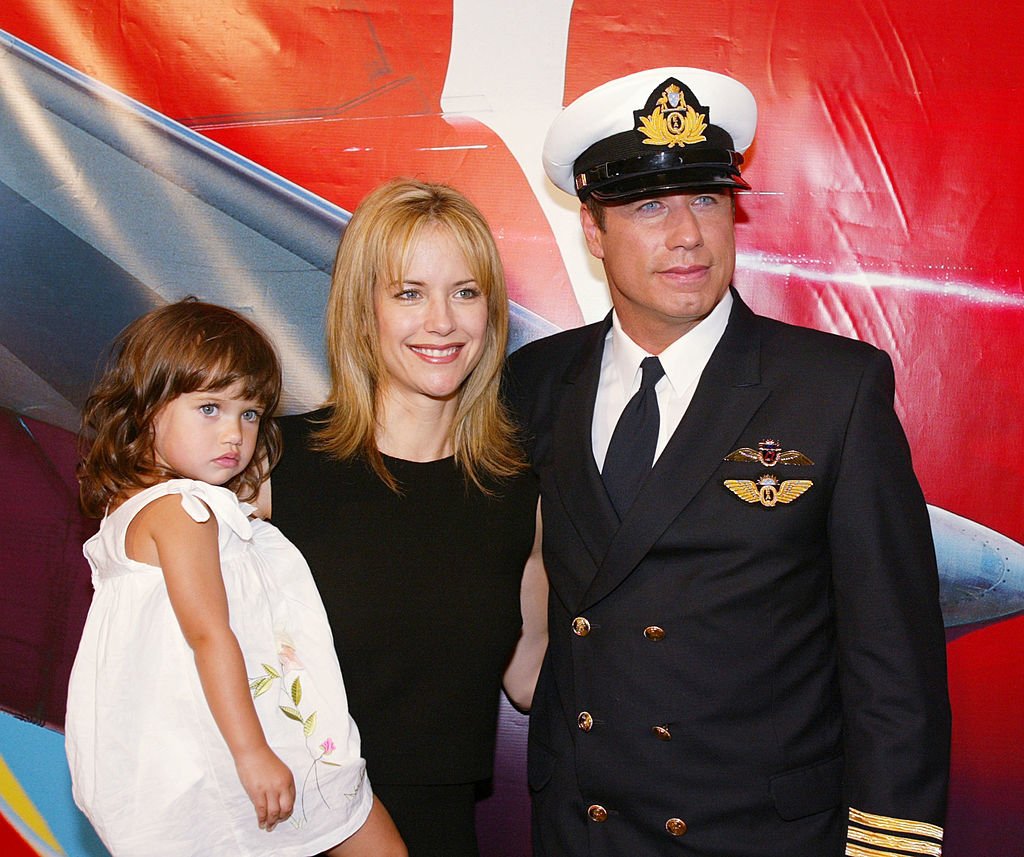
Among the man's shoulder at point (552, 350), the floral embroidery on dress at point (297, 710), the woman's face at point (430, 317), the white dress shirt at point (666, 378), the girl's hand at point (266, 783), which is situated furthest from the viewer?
the man's shoulder at point (552, 350)

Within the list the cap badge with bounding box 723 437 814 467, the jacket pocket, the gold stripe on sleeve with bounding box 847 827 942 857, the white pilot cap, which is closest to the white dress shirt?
Answer: the cap badge with bounding box 723 437 814 467

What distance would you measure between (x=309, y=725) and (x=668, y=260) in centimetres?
98

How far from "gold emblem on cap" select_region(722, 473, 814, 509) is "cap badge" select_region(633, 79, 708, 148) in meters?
0.62

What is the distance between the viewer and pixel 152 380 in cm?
170

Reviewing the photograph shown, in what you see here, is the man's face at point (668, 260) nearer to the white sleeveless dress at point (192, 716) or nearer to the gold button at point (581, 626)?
the gold button at point (581, 626)

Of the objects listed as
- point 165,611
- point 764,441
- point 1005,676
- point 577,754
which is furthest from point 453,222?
point 1005,676

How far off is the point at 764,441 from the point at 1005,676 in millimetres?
1057

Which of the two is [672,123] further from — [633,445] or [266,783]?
[266,783]

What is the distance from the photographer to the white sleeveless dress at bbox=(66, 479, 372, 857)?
5.10 feet

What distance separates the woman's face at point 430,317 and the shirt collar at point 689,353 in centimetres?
31

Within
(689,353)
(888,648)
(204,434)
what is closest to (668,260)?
(689,353)

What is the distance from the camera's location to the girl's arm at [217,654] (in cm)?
152

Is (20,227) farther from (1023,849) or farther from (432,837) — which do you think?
(1023,849)

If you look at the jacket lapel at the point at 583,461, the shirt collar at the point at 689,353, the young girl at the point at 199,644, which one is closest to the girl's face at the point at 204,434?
the young girl at the point at 199,644
